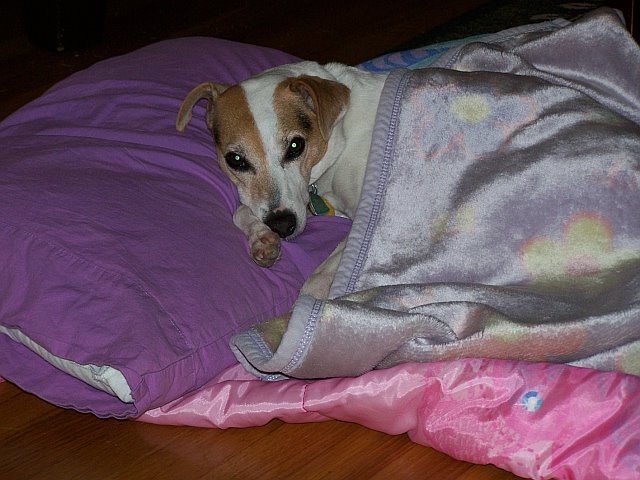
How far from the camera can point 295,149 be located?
8.88ft

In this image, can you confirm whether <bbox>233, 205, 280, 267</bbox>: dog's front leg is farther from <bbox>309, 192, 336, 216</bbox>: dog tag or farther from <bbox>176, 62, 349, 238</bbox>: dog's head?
<bbox>309, 192, 336, 216</bbox>: dog tag

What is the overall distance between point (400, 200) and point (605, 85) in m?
0.78

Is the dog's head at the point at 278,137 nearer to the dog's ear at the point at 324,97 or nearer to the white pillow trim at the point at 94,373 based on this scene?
the dog's ear at the point at 324,97

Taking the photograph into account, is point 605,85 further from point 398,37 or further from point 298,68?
point 398,37

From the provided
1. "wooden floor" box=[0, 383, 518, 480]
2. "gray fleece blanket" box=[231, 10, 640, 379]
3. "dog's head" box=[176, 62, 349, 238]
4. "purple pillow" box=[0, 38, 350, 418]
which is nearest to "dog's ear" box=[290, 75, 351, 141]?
"dog's head" box=[176, 62, 349, 238]

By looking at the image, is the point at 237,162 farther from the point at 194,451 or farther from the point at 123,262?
the point at 194,451

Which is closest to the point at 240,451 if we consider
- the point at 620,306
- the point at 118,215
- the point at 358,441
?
the point at 358,441

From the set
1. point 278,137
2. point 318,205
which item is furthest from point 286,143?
point 318,205

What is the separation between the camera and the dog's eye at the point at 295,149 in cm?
270

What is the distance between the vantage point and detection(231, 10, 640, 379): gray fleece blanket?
2.16 meters

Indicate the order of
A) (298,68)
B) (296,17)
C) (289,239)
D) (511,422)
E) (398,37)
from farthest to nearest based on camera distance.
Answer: (296,17) → (398,37) → (298,68) → (289,239) → (511,422)

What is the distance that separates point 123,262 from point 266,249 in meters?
0.40

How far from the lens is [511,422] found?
6.78 ft

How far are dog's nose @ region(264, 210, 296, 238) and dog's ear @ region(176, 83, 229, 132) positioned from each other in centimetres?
44
